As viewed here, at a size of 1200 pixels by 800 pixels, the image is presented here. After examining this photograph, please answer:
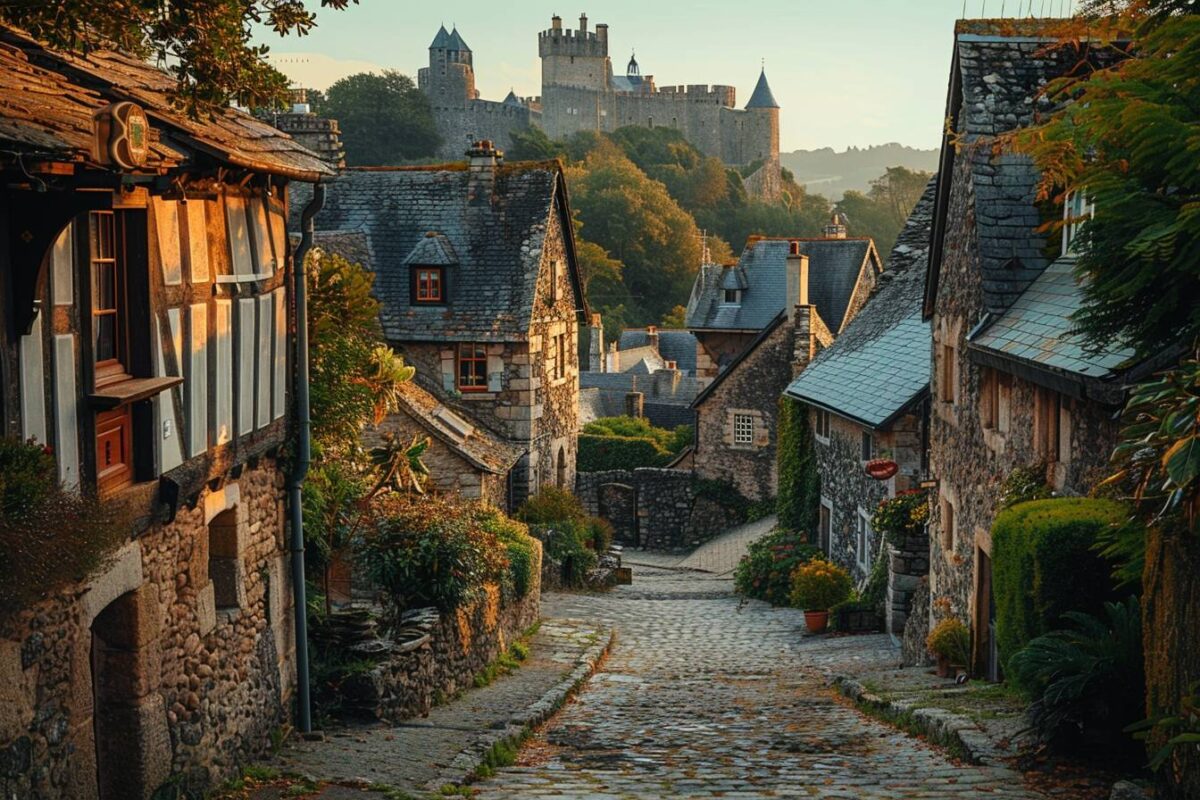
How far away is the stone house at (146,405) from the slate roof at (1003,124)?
5654 mm

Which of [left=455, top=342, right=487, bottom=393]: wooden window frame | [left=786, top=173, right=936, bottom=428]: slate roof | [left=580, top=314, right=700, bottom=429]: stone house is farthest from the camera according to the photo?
[left=580, top=314, right=700, bottom=429]: stone house

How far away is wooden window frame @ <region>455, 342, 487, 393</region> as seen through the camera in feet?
78.8

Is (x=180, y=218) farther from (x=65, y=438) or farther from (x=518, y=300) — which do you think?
(x=518, y=300)

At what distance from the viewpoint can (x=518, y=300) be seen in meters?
23.9

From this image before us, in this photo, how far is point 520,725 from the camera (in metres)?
11.8

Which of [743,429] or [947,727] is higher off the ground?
[947,727]

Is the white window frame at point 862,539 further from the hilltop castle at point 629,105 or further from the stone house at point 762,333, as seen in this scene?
the hilltop castle at point 629,105

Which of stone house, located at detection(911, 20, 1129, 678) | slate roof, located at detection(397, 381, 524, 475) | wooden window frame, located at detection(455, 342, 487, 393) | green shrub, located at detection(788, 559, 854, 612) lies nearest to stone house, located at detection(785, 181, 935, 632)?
green shrub, located at detection(788, 559, 854, 612)

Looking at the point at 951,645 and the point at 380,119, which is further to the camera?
the point at 380,119

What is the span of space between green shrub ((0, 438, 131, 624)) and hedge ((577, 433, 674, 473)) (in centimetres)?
3117

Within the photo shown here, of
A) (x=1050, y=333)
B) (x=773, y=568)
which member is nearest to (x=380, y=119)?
(x=773, y=568)

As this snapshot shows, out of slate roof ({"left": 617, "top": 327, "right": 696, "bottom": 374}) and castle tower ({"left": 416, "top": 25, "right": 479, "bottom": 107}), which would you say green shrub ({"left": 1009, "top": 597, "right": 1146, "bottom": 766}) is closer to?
slate roof ({"left": 617, "top": 327, "right": 696, "bottom": 374})

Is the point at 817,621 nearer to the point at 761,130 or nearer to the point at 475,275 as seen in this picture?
the point at 475,275

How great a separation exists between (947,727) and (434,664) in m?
4.69
